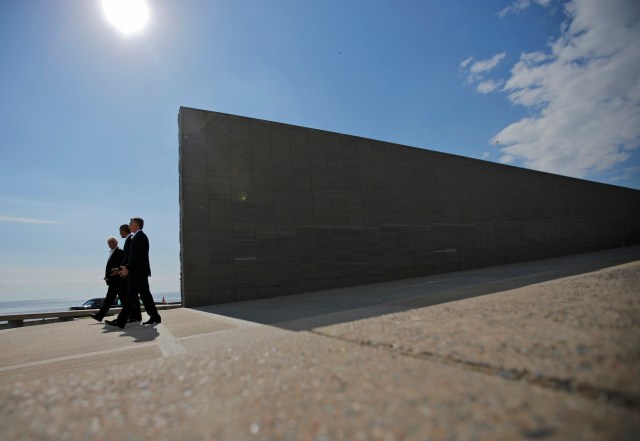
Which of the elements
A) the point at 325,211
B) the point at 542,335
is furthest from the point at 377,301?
the point at 325,211

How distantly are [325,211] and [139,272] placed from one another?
21.8 ft

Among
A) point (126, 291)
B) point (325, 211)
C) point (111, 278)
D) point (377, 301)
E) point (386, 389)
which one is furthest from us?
point (325, 211)

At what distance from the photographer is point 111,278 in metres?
6.00

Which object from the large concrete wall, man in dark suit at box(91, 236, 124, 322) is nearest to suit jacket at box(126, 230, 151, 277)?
man in dark suit at box(91, 236, 124, 322)

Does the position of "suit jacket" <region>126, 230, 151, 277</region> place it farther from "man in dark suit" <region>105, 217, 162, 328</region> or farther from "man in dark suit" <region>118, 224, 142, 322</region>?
"man in dark suit" <region>118, 224, 142, 322</region>

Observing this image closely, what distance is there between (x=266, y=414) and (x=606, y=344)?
3.97ft

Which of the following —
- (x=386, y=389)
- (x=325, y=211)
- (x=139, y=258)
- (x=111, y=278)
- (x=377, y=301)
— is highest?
(x=325, y=211)

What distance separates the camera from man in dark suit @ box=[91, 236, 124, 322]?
5.87 m

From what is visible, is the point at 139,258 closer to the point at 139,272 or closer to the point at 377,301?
the point at 139,272

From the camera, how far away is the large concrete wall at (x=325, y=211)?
8977 mm

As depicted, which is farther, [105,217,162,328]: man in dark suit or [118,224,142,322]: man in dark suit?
[118,224,142,322]: man in dark suit

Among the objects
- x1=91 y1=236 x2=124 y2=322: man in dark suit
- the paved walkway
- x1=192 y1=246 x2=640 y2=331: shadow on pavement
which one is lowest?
x1=192 y1=246 x2=640 y2=331: shadow on pavement

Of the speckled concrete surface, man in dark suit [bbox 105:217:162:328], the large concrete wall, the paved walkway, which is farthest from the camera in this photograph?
the large concrete wall

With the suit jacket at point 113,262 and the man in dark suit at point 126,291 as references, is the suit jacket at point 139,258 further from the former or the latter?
the suit jacket at point 113,262
